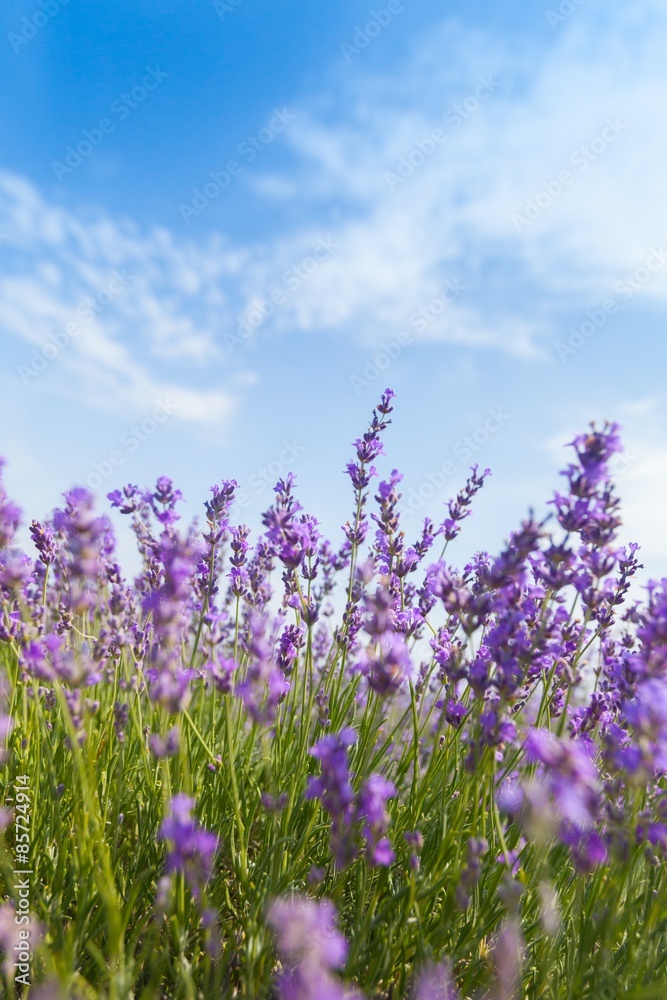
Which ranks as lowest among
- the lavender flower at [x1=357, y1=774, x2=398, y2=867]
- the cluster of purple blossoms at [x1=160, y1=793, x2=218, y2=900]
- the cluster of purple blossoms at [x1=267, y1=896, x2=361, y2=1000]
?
the cluster of purple blossoms at [x1=267, y1=896, x2=361, y2=1000]

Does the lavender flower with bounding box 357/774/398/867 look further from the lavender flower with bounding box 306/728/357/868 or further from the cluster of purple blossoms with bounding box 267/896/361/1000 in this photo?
the cluster of purple blossoms with bounding box 267/896/361/1000

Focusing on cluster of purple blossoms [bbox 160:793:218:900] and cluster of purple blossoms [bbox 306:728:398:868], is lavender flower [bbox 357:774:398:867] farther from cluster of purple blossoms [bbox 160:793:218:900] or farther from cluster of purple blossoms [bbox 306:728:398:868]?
cluster of purple blossoms [bbox 160:793:218:900]

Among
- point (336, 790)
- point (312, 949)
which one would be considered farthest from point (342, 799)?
point (312, 949)

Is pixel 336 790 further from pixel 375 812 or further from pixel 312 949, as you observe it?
pixel 312 949

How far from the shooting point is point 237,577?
3.07 meters

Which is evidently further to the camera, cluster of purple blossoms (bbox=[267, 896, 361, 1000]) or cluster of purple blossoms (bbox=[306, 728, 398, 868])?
cluster of purple blossoms (bbox=[306, 728, 398, 868])

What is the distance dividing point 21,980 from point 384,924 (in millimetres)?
1085

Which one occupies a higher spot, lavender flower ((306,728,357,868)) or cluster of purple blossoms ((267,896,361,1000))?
lavender flower ((306,728,357,868))

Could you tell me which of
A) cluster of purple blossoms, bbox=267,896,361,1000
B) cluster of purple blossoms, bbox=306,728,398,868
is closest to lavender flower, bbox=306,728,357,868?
cluster of purple blossoms, bbox=306,728,398,868

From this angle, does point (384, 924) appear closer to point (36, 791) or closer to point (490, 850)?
point (490, 850)

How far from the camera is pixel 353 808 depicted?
1.77 m

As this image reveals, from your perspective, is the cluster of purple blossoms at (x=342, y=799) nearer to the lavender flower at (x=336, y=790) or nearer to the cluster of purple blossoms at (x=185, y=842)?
the lavender flower at (x=336, y=790)

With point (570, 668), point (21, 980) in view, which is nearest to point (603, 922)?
point (570, 668)

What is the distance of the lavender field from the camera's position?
1.68 m
